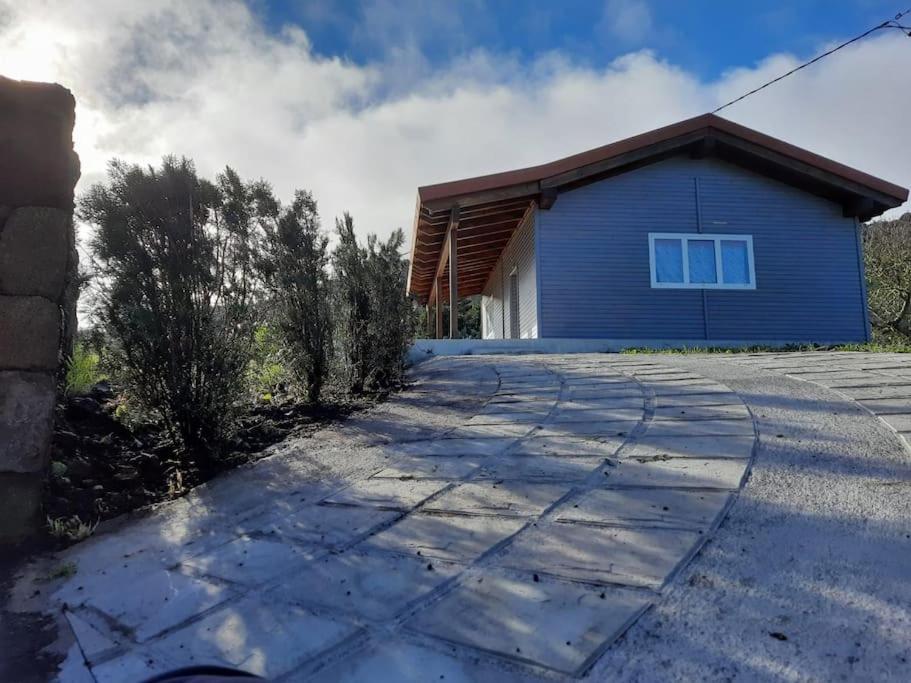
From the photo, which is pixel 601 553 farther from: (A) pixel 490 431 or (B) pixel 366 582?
(A) pixel 490 431

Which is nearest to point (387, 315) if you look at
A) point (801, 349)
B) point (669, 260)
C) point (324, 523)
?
point (324, 523)

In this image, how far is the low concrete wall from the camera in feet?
34.9

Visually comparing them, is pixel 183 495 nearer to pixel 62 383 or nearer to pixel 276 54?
pixel 62 383

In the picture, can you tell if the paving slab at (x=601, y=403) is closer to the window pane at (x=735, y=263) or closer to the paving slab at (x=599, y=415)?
the paving slab at (x=599, y=415)

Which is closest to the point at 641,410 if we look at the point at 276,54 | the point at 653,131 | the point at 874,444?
the point at 874,444

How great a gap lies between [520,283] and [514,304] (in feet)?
3.70

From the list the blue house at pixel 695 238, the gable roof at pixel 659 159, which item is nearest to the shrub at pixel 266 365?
the gable roof at pixel 659 159

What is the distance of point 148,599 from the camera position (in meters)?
2.47

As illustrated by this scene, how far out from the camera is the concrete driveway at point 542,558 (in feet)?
5.84

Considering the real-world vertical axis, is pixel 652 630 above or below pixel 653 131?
below

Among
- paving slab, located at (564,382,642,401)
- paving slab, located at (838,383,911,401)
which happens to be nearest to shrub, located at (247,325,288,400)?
paving slab, located at (564,382,642,401)

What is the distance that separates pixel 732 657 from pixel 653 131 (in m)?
11.5

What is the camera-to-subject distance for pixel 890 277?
20.2 m

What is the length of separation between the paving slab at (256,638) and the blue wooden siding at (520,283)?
395 inches
